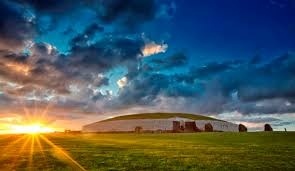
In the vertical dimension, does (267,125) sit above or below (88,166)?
above

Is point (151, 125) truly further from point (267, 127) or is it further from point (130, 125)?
point (267, 127)

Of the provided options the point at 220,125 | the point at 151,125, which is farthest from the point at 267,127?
the point at 151,125

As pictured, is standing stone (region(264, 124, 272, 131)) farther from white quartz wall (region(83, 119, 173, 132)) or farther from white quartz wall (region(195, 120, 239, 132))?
white quartz wall (region(83, 119, 173, 132))

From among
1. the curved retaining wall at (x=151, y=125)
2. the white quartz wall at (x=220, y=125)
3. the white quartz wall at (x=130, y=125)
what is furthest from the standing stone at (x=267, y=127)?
the white quartz wall at (x=130, y=125)

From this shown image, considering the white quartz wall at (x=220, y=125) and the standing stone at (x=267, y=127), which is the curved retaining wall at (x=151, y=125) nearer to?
the white quartz wall at (x=220, y=125)

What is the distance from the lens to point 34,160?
2862 cm

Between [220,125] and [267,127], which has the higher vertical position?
[220,125]

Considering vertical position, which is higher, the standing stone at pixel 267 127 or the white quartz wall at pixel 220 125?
the white quartz wall at pixel 220 125

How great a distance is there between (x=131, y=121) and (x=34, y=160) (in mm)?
95879

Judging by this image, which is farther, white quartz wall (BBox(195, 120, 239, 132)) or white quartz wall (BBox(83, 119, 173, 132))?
white quartz wall (BBox(195, 120, 239, 132))

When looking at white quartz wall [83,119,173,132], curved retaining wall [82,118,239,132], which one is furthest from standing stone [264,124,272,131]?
white quartz wall [83,119,173,132]

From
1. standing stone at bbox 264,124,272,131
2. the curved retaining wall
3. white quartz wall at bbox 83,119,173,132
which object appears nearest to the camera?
standing stone at bbox 264,124,272,131

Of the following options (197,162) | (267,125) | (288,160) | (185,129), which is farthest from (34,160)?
(185,129)

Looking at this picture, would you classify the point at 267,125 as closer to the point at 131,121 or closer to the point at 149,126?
the point at 149,126
